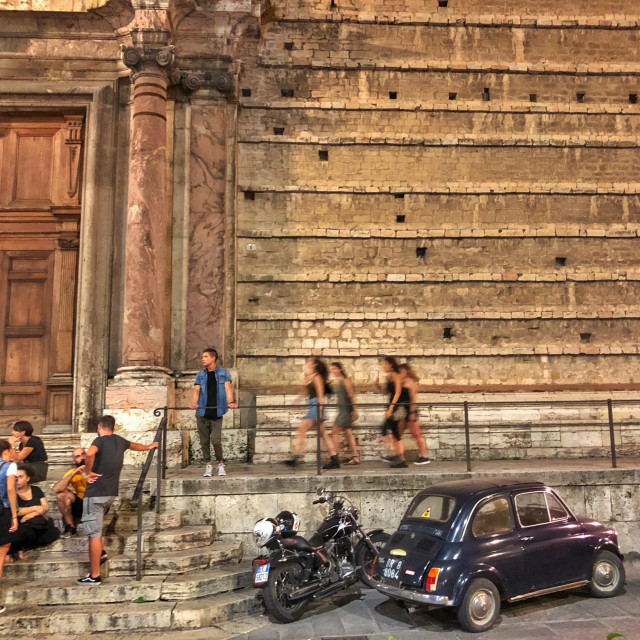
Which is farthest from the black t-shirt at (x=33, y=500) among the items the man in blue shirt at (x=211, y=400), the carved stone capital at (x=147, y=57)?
the carved stone capital at (x=147, y=57)

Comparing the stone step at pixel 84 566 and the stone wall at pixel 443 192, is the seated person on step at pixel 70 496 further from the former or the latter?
the stone wall at pixel 443 192

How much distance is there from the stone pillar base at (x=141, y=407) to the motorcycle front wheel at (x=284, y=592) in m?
3.25

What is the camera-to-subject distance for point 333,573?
6.44 meters

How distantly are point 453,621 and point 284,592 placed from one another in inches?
61.8

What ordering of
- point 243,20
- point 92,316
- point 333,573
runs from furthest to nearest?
point 243,20 → point 92,316 → point 333,573

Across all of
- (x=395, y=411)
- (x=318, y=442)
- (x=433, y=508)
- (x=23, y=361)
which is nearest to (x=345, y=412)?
(x=395, y=411)

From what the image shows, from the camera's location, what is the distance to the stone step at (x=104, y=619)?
5.71 meters

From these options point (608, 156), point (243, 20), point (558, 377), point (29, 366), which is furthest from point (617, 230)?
point (29, 366)

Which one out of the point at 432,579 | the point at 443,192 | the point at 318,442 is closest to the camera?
the point at 432,579

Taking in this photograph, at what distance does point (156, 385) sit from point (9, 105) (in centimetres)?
548

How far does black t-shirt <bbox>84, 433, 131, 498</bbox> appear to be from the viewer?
6230 millimetres

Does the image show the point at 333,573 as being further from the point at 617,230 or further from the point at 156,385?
the point at 617,230

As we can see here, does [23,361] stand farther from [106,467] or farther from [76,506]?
[106,467]

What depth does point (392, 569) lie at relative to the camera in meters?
5.98
